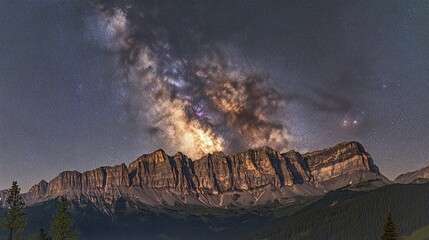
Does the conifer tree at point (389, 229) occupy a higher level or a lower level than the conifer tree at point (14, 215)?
lower

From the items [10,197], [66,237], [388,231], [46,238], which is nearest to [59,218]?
[66,237]

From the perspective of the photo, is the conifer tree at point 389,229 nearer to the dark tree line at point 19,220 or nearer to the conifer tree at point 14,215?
the dark tree line at point 19,220

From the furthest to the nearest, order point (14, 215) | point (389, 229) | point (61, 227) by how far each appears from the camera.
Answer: point (389, 229) < point (61, 227) < point (14, 215)

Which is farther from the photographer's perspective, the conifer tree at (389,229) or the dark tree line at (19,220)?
the conifer tree at (389,229)

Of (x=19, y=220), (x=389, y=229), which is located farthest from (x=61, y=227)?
(x=389, y=229)

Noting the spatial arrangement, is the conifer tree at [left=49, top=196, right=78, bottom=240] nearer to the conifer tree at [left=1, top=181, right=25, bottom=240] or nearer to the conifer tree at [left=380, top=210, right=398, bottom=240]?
the conifer tree at [left=1, top=181, right=25, bottom=240]

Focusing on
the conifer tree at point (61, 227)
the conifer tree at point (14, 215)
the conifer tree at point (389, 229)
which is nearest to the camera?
the conifer tree at point (14, 215)

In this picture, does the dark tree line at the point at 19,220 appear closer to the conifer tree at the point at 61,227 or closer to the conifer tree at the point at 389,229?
the conifer tree at the point at 61,227

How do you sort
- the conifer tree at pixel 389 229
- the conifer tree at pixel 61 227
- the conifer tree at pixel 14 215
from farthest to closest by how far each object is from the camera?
the conifer tree at pixel 389 229, the conifer tree at pixel 61 227, the conifer tree at pixel 14 215

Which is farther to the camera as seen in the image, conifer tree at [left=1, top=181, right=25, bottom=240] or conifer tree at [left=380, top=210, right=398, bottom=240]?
conifer tree at [left=380, top=210, right=398, bottom=240]

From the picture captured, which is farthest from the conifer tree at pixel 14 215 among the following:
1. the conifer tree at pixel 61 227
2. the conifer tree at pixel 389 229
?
the conifer tree at pixel 389 229

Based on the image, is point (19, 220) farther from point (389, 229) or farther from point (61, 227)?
point (389, 229)

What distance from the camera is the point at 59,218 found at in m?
45.5

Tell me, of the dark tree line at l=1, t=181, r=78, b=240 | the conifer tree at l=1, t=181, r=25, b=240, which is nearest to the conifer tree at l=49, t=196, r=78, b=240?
the dark tree line at l=1, t=181, r=78, b=240
